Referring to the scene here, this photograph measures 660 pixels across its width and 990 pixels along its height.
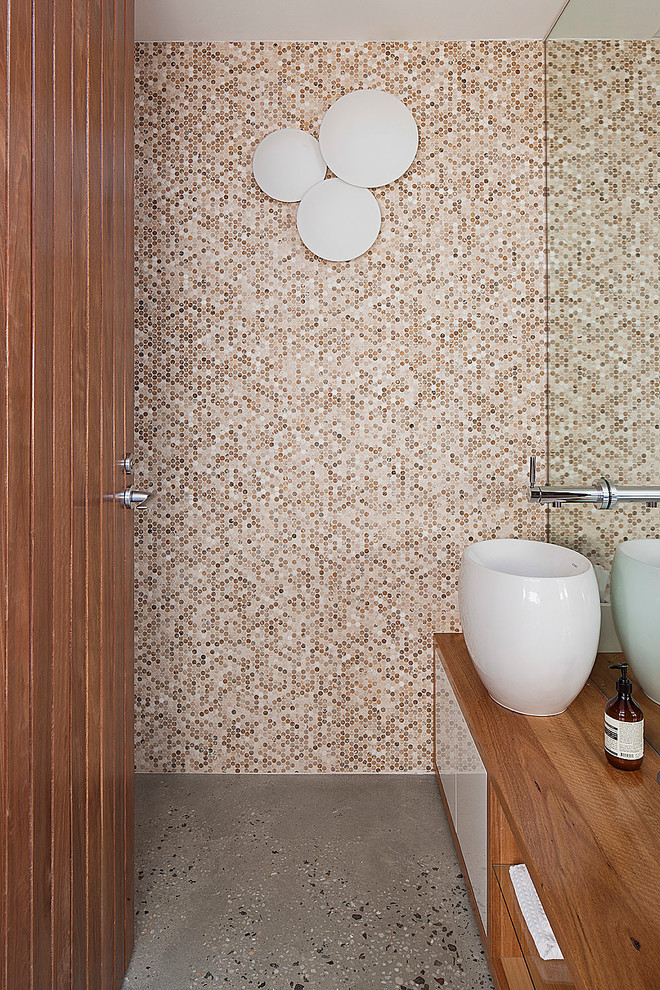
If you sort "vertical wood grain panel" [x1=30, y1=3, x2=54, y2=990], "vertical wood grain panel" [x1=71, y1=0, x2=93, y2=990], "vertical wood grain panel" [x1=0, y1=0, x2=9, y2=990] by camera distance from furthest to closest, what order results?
"vertical wood grain panel" [x1=71, y1=0, x2=93, y2=990] < "vertical wood grain panel" [x1=30, y1=3, x2=54, y2=990] < "vertical wood grain panel" [x1=0, y1=0, x2=9, y2=990]

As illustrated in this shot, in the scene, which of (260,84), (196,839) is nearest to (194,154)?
(260,84)

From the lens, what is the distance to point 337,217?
2.43 m

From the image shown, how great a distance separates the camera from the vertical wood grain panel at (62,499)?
1.21 metres

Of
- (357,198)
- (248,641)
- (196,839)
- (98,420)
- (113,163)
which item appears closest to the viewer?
(98,420)

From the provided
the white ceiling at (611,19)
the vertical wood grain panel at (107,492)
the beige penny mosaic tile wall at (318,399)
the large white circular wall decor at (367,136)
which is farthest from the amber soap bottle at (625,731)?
the large white circular wall decor at (367,136)

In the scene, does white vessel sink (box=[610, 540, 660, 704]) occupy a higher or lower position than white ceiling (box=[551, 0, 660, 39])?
lower

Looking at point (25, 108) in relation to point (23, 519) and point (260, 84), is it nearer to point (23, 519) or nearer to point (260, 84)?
point (23, 519)

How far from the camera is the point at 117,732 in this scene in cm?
165

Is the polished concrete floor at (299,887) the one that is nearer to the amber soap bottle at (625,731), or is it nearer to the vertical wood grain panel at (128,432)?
the vertical wood grain panel at (128,432)

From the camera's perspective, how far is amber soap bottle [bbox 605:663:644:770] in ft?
5.08

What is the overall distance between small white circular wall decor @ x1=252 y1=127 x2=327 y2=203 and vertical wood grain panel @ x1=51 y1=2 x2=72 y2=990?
3.98ft

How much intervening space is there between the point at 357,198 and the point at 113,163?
1.06 m

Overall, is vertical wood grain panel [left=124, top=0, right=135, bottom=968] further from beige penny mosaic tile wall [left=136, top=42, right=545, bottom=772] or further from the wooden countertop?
the wooden countertop

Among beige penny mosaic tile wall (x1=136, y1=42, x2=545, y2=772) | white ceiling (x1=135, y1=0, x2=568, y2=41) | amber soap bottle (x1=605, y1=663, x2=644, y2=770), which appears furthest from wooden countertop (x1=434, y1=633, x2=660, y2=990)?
white ceiling (x1=135, y1=0, x2=568, y2=41)
